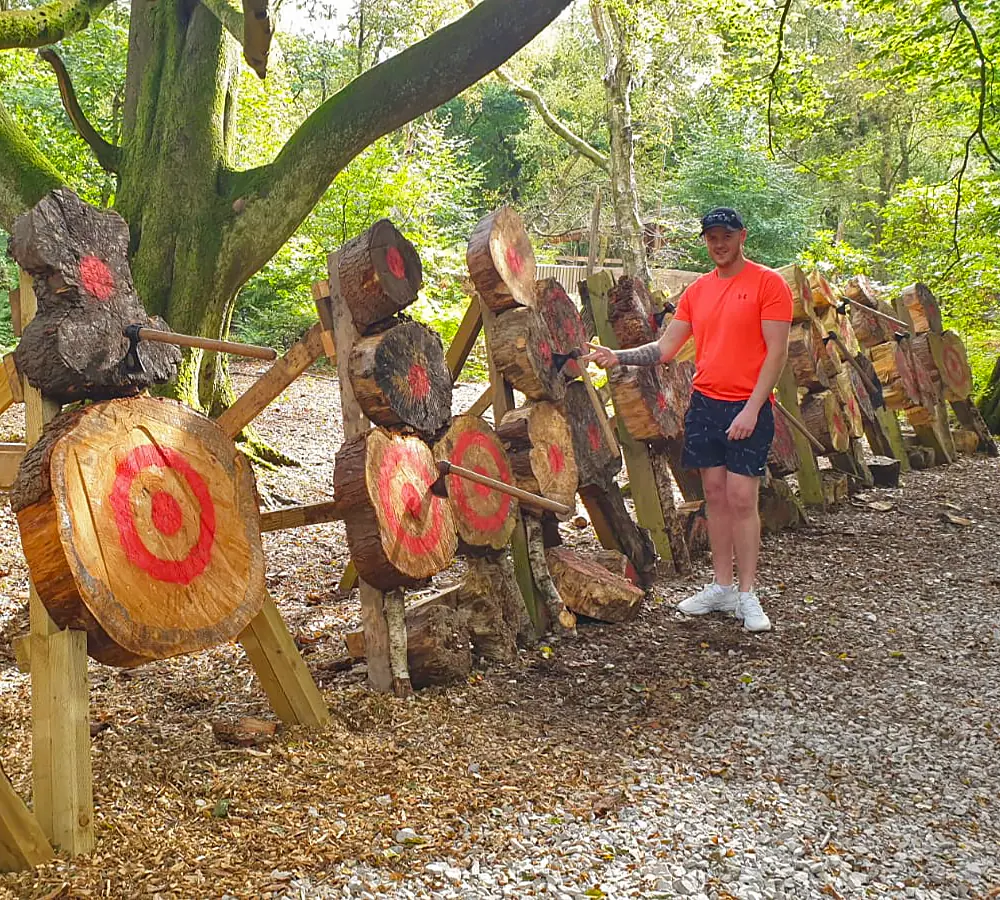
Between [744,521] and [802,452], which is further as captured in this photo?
[802,452]

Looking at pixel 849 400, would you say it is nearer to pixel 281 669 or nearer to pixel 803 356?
pixel 803 356

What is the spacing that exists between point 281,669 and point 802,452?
424cm

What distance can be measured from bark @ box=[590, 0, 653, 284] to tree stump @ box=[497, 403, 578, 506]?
412 inches

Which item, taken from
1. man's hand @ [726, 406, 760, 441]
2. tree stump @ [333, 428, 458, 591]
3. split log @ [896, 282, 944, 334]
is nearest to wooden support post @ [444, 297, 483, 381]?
tree stump @ [333, 428, 458, 591]

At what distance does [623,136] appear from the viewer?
14.0 metres

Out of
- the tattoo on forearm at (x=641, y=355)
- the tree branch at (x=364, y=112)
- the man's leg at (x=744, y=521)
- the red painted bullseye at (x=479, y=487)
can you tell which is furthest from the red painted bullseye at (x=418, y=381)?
the tree branch at (x=364, y=112)

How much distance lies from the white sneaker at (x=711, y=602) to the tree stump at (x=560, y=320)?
115 centimetres

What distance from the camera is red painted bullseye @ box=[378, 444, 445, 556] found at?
113 inches

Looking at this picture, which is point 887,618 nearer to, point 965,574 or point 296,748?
point 965,574

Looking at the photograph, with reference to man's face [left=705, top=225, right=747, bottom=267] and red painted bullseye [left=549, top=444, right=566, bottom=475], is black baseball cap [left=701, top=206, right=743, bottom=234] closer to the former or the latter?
man's face [left=705, top=225, right=747, bottom=267]

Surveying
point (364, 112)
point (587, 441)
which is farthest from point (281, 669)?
point (364, 112)

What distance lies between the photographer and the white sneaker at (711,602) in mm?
3975

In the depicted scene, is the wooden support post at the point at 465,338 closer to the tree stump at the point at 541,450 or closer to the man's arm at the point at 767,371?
the tree stump at the point at 541,450

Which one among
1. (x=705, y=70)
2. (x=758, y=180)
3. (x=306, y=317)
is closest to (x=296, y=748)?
(x=306, y=317)
